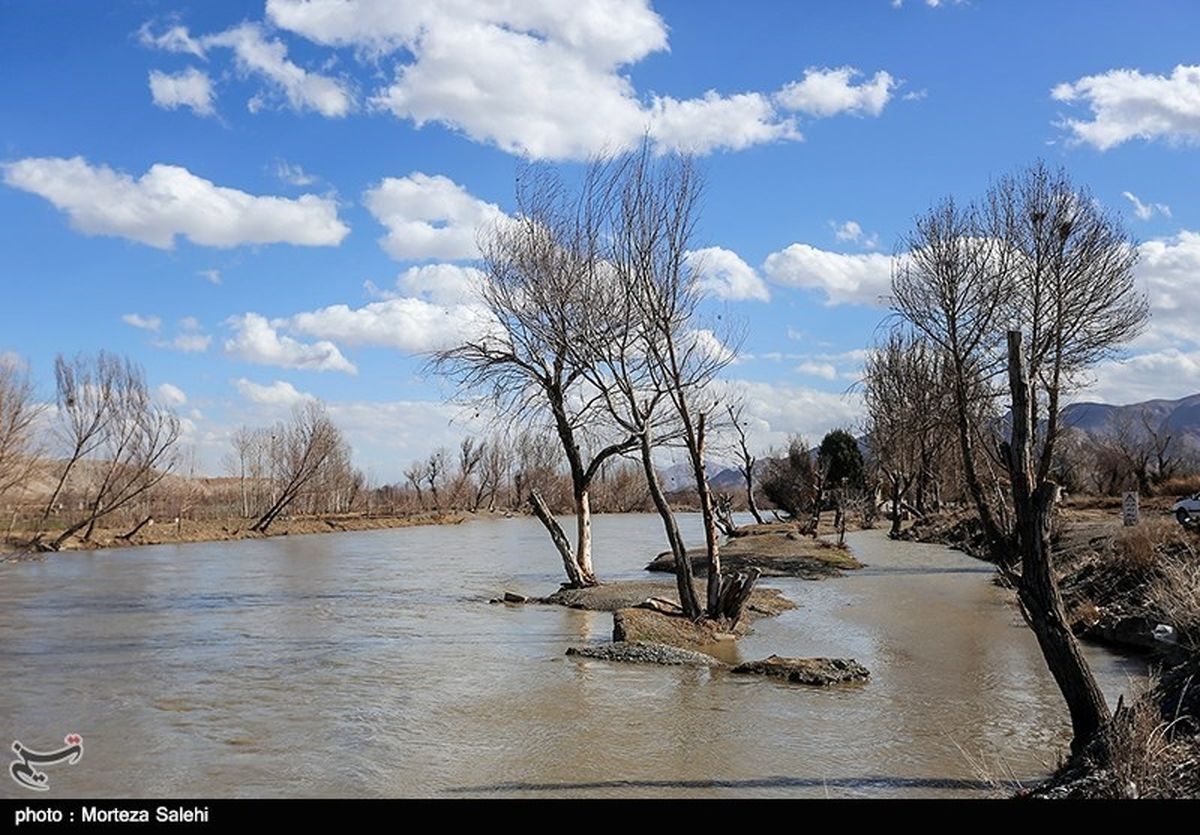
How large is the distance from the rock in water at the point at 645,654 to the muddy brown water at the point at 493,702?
457 mm

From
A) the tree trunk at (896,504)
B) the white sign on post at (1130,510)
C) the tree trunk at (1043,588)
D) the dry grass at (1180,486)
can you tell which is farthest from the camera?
the tree trunk at (896,504)


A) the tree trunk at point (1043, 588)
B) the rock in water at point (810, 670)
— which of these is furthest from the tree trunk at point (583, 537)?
the tree trunk at point (1043, 588)

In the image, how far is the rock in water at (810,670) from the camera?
11.8 m

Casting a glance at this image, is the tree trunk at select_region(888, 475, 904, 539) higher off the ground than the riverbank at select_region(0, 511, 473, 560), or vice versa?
the tree trunk at select_region(888, 475, 904, 539)

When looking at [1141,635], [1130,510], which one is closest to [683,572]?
[1141,635]

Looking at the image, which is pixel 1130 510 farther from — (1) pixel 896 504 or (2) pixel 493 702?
(2) pixel 493 702

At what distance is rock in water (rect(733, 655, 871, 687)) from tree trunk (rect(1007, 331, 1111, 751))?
14.6ft

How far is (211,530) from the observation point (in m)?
48.5

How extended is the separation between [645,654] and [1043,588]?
696 centimetres

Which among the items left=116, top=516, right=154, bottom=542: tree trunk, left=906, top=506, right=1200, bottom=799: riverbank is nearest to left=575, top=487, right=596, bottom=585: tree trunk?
left=906, top=506, right=1200, bottom=799: riverbank

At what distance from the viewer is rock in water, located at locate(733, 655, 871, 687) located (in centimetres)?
1177

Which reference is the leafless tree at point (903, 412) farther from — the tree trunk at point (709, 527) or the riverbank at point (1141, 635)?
the tree trunk at point (709, 527)

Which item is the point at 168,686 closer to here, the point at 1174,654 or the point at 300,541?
the point at 1174,654

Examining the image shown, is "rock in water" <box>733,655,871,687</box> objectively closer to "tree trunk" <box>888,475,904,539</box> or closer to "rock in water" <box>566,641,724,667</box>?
"rock in water" <box>566,641,724,667</box>
